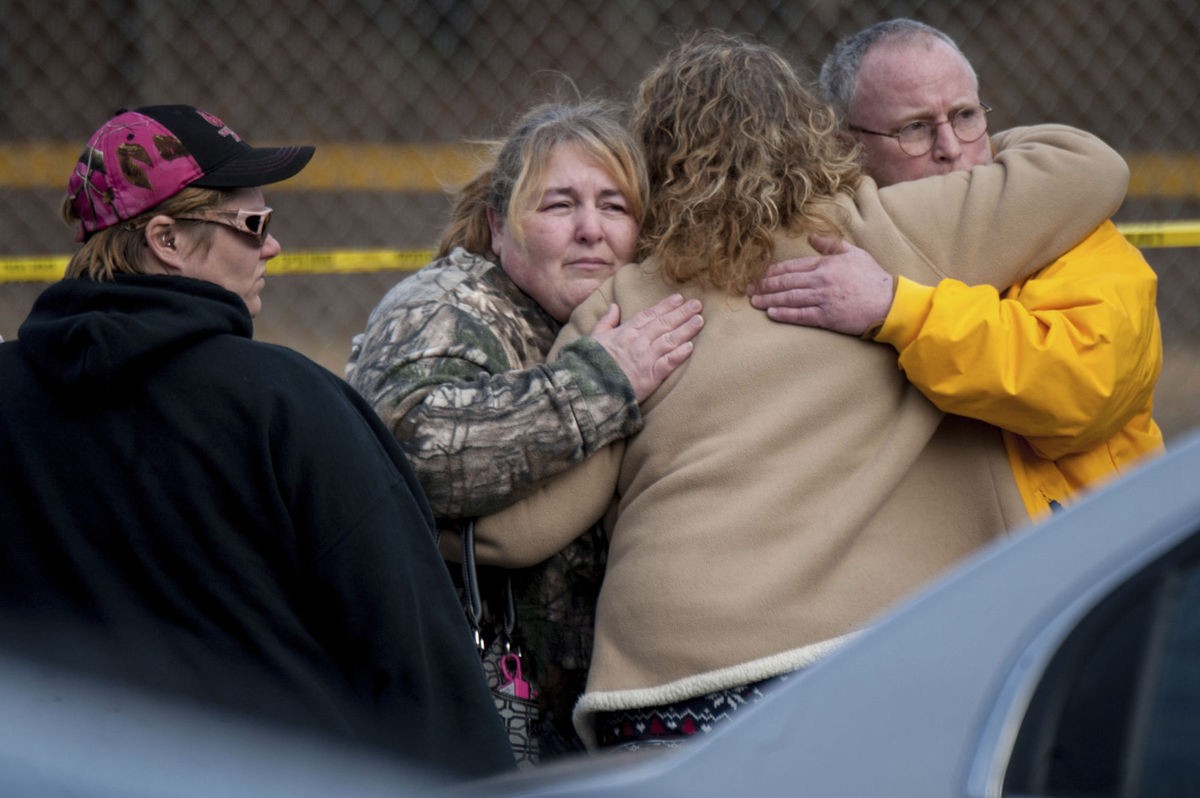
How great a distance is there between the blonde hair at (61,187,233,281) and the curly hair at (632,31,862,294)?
2.60ft

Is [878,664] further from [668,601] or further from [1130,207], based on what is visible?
[1130,207]

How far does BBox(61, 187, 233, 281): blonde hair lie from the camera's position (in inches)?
88.5

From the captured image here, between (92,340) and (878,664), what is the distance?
4.05 ft

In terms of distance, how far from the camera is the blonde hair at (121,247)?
2.25 meters

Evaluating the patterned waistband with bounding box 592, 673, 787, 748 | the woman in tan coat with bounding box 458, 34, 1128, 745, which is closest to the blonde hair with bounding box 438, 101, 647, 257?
the woman in tan coat with bounding box 458, 34, 1128, 745

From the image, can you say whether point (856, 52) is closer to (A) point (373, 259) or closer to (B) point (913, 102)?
(B) point (913, 102)

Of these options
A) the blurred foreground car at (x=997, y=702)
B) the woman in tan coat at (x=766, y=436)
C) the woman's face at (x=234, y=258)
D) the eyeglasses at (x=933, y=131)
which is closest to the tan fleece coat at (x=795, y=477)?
the woman in tan coat at (x=766, y=436)

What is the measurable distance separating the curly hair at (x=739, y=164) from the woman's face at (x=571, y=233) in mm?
120

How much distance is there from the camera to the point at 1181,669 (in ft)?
4.21

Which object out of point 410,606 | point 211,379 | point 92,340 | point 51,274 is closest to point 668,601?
point 410,606

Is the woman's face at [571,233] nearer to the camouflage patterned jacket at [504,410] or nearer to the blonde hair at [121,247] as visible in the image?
the camouflage patterned jacket at [504,410]

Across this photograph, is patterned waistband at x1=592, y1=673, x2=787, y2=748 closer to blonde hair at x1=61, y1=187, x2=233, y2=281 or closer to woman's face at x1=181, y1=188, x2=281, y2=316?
woman's face at x1=181, y1=188, x2=281, y2=316

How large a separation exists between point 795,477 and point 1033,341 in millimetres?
431

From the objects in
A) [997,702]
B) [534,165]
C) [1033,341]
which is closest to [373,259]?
[534,165]
